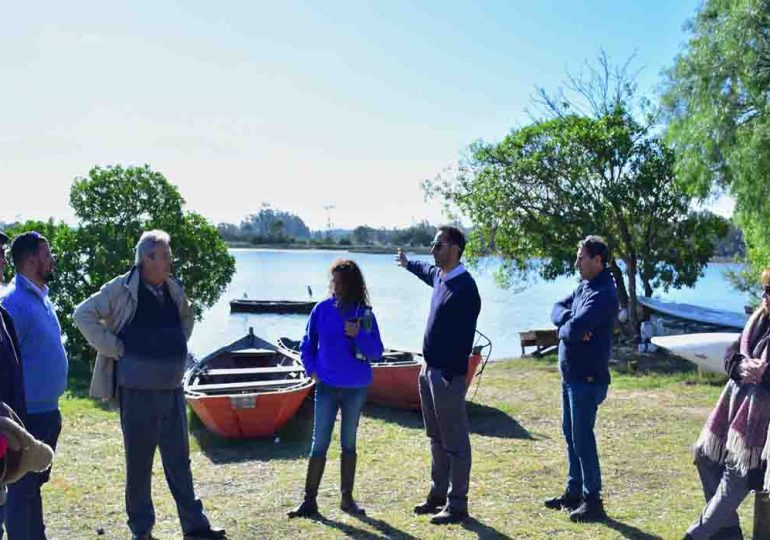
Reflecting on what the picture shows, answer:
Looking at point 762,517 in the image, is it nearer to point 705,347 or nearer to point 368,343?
point 705,347

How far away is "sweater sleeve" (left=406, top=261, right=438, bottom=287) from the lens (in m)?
5.45

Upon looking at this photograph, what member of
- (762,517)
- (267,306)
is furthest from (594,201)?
(267,306)

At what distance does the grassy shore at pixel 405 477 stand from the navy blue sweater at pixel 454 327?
109 centimetres

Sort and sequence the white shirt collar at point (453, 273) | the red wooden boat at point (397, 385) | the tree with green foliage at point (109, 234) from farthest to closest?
the tree with green foliage at point (109, 234) → the red wooden boat at point (397, 385) → the white shirt collar at point (453, 273)

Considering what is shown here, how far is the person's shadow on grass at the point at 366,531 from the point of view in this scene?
15.7 feet

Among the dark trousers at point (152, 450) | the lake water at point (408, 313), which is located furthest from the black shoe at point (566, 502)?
the lake water at point (408, 313)

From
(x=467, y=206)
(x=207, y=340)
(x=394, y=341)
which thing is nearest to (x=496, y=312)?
(x=394, y=341)

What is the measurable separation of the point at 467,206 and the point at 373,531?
44.0 ft

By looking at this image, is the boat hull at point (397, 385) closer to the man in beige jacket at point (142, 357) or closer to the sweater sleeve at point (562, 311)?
the sweater sleeve at point (562, 311)

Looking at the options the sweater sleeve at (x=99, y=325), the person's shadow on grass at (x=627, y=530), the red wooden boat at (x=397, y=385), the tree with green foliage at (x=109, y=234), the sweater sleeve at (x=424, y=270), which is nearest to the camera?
the sweater sleeve at (x=99, y=325)

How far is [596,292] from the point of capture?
196 inches

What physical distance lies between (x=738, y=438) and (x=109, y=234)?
472 inches

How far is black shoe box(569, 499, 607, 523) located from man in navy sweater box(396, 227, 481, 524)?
735 mm

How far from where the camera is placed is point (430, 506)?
17.2 feet
